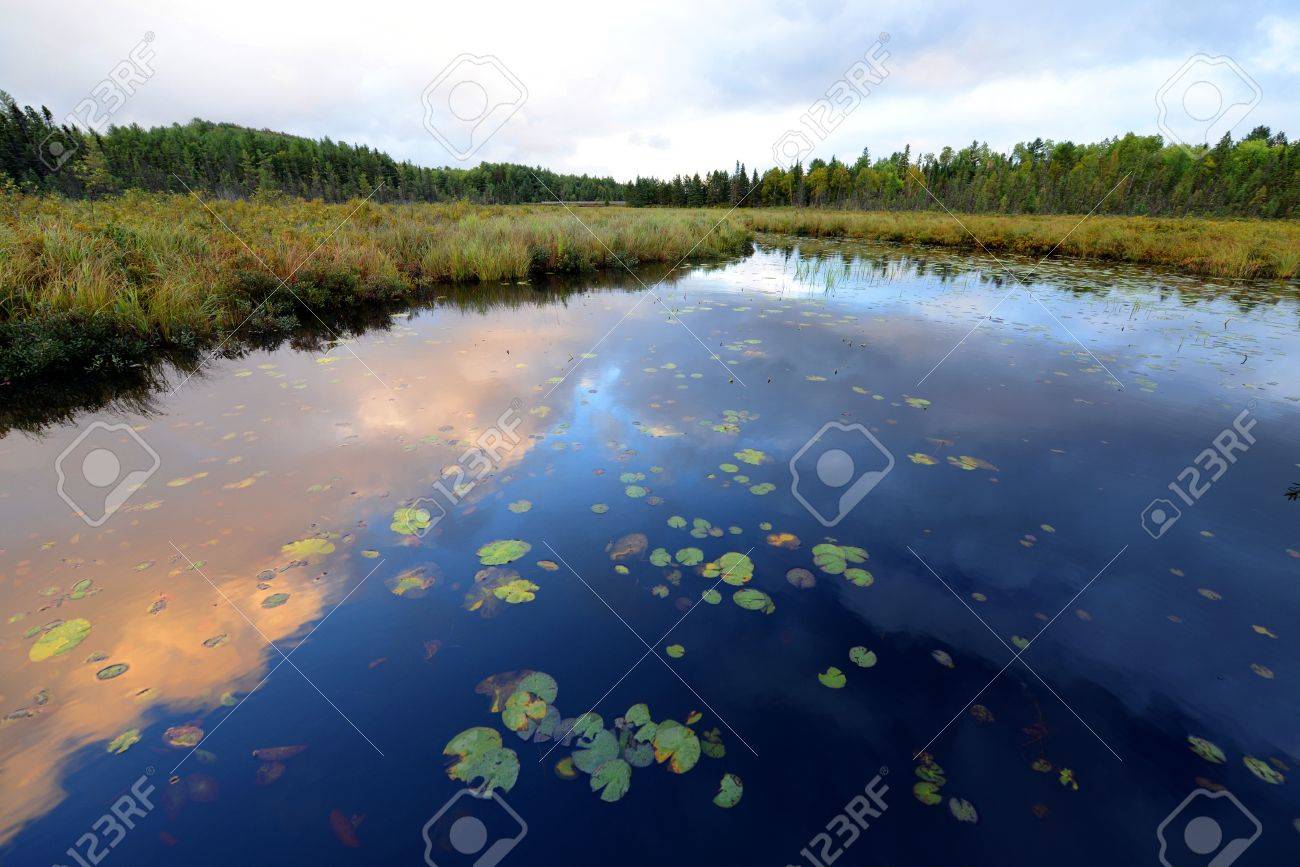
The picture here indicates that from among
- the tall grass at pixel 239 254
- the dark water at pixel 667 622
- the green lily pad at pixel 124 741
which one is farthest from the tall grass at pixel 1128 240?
the green lily pad at pixel 124 741

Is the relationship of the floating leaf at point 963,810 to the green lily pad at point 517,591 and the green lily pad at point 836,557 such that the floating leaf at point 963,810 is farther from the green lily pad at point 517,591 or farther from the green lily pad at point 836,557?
the green lily pad at point 517,591

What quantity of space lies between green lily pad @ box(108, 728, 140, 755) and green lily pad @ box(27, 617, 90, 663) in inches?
36.3

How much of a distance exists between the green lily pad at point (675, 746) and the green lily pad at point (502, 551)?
5.93 feet

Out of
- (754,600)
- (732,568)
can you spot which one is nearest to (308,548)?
(732,568)

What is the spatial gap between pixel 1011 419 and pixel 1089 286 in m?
14.2

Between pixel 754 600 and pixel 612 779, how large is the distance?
153 cm

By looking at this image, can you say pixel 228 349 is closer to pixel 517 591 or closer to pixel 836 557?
pixel 517 591

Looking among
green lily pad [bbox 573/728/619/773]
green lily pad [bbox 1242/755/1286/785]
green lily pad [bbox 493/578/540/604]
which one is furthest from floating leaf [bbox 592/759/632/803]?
green lily pad [bbox 1242/755/1286/785]

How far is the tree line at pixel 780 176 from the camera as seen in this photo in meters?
36.1

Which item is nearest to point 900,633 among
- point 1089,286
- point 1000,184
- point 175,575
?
point 175,575

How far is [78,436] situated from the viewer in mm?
5391

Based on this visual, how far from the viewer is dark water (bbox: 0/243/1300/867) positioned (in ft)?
7.52

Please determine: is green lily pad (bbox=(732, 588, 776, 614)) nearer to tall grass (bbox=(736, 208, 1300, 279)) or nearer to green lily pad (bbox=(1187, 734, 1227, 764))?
green lily pad (bbox=(1187, 734, 1227, 764))

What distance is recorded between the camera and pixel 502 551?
396 centimetres
